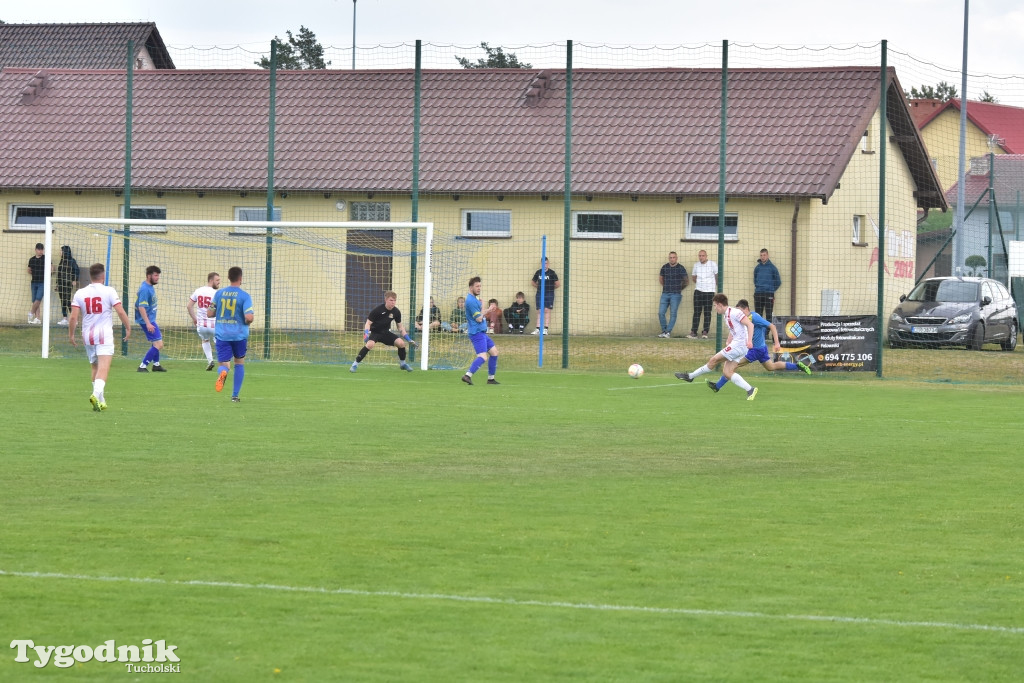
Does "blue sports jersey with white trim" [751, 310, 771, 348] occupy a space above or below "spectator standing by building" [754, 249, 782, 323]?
below

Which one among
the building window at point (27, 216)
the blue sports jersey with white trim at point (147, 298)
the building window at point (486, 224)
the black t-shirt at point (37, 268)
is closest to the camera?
Result: the blue sports jersey with white trim at point (147, 298)

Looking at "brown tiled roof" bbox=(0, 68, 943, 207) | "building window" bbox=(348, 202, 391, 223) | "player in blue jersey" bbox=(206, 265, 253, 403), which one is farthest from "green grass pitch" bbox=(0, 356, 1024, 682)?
"building window" bbox=(348, 202, 391, 223)

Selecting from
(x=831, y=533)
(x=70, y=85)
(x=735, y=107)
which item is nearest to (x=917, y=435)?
(x=831, y=533)

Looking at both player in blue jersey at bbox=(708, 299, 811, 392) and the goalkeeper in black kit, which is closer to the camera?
player in blue jersey at bbox=(708, 299, 811, 392)

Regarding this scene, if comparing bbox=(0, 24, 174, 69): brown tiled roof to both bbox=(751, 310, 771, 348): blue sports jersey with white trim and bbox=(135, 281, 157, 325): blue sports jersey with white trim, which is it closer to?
bbox=(135, 281, 157, 325): blue sports jersey with white trim

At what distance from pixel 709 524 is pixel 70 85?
32048 mm

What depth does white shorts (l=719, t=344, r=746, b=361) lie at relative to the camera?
69.4ft

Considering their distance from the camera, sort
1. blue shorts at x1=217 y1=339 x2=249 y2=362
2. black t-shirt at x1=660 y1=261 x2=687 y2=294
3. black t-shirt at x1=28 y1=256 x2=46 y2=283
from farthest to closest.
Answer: black t-shirt at x1=28 y1=256 x2=46 y2=283 < black t-shirt at x1=660 y1=261 x2=687 y2=294 < blue shorts at x1=217 y1=339 x2=249 y2=362

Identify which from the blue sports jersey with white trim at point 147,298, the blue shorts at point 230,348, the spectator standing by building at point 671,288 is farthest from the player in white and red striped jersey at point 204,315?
the spectator standing by building at point 671,288

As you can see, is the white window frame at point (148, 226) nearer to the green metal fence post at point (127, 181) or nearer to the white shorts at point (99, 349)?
the green metal fence post at point (127, 181)

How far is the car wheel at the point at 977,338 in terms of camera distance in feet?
99.5

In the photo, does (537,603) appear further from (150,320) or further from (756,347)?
(150,320)

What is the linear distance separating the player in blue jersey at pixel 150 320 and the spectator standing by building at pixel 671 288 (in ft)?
36.7

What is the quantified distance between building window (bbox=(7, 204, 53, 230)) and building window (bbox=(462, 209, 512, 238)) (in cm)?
1032
